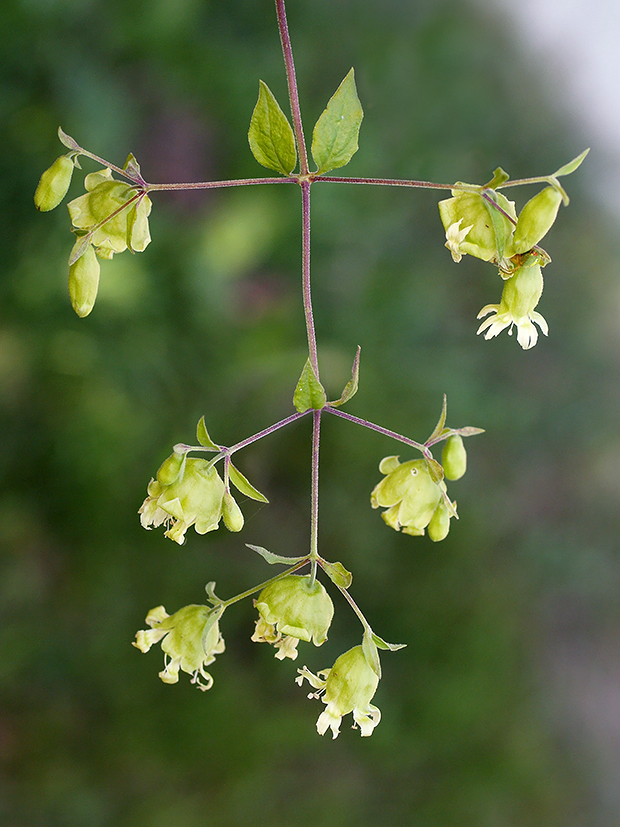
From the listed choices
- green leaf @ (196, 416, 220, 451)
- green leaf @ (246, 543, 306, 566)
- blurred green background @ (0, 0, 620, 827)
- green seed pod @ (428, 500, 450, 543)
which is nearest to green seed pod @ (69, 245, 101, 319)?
green leaf @ (196, 416, 220, 451)

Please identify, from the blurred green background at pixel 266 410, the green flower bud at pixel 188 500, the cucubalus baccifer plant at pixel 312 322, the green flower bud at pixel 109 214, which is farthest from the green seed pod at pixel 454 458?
the blurred green background at pixel 266 410

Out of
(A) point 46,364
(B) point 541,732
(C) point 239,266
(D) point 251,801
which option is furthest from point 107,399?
(B) point 541,732

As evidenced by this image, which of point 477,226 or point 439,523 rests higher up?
point 477,226

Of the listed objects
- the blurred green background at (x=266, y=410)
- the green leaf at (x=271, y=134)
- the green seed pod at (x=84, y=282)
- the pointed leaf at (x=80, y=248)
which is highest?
the green leaf at (x=271, y=134)

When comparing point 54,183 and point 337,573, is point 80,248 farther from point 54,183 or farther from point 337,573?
point 337,573

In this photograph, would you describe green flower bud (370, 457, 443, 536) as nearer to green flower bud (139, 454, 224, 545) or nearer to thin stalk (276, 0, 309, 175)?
green flower bud (139, 454, 224, 545)

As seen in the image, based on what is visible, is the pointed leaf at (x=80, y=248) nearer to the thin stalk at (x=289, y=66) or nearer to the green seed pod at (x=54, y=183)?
the green seed pod at (x=54, y=183)

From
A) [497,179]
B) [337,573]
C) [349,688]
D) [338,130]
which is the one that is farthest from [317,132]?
[349,688]
